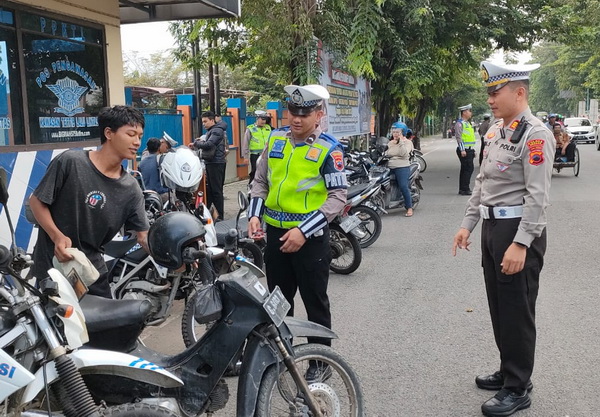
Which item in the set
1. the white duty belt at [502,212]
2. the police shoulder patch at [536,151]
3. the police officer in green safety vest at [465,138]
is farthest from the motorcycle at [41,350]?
the police officer in green safety vest at [465,138]

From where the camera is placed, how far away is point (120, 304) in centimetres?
270

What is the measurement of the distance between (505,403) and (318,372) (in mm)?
1234

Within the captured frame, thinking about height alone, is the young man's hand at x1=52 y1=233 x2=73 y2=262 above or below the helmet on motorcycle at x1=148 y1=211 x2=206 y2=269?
below

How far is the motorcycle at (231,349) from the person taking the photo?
8.80ft

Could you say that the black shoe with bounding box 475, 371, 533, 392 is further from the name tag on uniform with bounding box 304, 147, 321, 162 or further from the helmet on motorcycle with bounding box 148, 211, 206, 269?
the helmet on motorcycle with bounding box 148, 211, 206, 269

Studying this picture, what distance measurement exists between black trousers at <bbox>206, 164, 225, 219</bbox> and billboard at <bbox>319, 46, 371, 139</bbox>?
198 cm

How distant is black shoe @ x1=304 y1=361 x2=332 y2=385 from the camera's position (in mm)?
2910

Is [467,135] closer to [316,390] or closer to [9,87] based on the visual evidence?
[9,87]

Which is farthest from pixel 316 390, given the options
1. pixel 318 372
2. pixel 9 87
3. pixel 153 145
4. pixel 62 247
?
pixel 153 145

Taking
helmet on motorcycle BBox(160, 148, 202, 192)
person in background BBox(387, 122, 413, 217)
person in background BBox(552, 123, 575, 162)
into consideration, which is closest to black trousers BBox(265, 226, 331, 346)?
helmet on motorcycle BBox(160, 148, 202, 192)

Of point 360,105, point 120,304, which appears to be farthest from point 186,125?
point 120,304

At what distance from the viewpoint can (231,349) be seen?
276 centimetres

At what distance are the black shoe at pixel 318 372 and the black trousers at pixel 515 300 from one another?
117 centimetres

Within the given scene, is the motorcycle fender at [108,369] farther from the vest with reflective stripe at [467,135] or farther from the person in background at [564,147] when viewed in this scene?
the person in background at [564,147]
